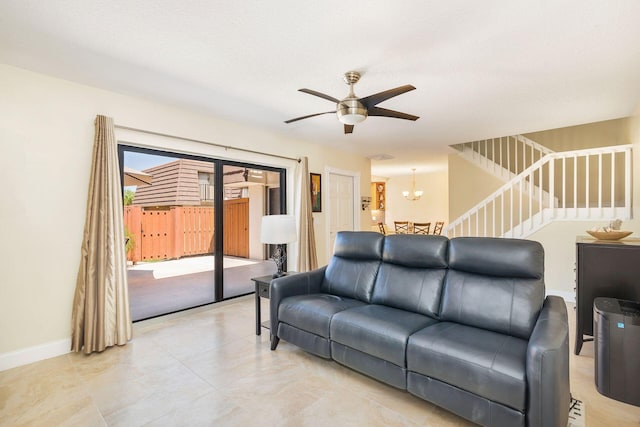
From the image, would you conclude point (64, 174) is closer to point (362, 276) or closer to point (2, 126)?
point (2, 126)

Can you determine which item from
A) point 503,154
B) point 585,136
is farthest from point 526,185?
point 585,136

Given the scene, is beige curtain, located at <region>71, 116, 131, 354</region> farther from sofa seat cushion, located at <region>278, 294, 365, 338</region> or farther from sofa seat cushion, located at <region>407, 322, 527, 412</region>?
sofa seat cushion, located at <region>407, 322, 527, 412</region>

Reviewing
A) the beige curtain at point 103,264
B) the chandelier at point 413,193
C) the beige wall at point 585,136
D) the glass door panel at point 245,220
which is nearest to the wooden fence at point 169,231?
the glass door panel at point 245,220

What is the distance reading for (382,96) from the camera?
8.07ft

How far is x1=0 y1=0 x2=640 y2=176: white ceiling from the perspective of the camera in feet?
6.35

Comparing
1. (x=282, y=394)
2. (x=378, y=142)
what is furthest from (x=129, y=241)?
(x=378, y=142)

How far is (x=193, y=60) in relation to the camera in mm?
2557

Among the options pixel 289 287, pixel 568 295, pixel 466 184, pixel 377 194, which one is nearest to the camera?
pixel 289 287

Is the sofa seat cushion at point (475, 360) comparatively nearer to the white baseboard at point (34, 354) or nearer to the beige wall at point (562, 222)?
the white baseboard at point (34, 354)

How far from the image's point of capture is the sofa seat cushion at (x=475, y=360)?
5.20 feet

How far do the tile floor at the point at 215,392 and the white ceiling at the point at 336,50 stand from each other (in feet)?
8.22

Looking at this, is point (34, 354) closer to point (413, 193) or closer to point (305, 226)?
point (305, 226)

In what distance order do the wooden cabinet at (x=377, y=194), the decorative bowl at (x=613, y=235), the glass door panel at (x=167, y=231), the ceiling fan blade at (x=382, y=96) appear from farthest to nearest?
the wooden cabinet at (x=377, y=194), the glass door panel at (x=167, y=231), the decorative bowl at (x=613, y=235), the ceiling fan blade at (x=382, y=96)

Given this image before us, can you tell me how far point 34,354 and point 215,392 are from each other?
181 centimetres
